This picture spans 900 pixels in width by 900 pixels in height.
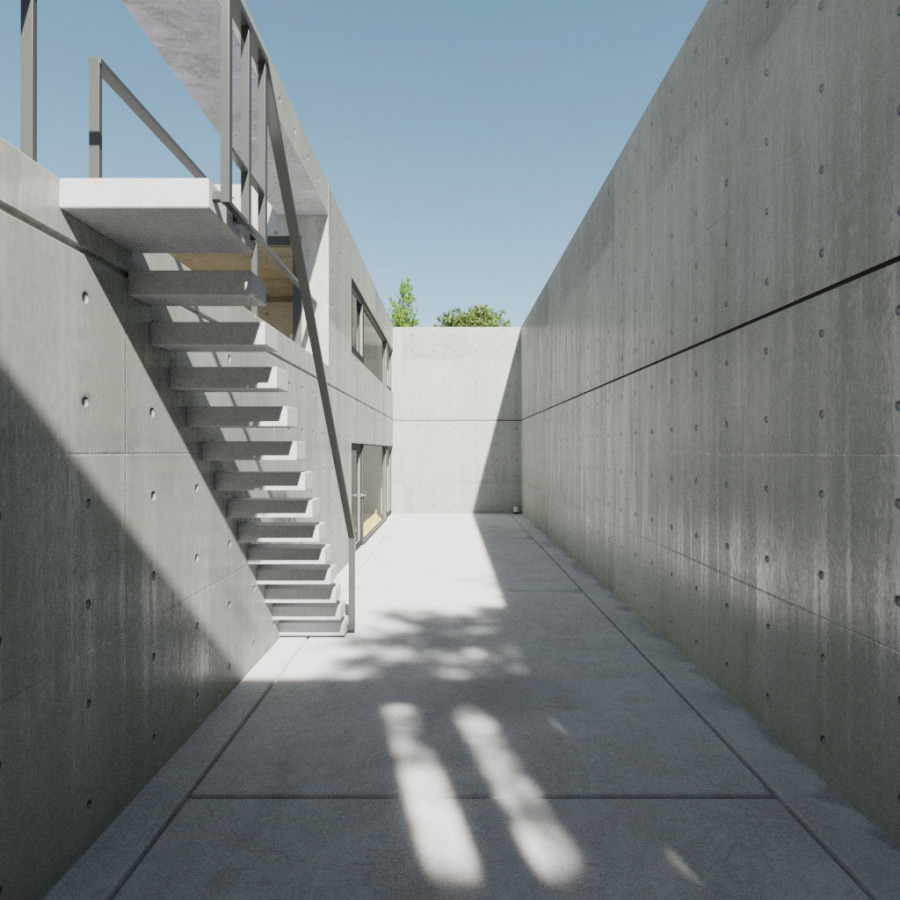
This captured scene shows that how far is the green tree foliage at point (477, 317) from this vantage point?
183ft

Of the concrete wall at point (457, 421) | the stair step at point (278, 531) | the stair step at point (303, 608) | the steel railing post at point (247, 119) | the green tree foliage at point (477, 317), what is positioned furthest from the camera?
the green tree foliage at point (477, 317)

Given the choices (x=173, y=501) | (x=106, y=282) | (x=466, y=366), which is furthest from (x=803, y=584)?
(x=466, y=366)

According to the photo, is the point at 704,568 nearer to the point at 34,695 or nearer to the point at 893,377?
the point at 893,377

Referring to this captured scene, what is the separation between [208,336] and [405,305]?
42.9 metres

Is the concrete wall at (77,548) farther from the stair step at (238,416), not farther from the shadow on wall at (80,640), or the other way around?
the stair step at (238,416)

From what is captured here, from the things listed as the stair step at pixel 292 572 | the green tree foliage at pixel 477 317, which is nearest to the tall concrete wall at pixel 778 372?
the stair step at pixel 292 572

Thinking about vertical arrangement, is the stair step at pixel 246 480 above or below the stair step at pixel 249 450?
below

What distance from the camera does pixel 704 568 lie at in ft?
16.1

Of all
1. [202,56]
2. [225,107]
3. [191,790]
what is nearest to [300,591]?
[191,790]

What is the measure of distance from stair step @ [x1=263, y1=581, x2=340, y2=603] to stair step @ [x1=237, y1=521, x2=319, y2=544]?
25.9 inches

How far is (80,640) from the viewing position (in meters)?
2.74

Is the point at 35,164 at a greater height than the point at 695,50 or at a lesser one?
lesser

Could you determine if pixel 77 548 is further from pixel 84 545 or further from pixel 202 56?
pixel 202 56

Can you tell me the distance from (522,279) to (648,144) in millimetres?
43374
